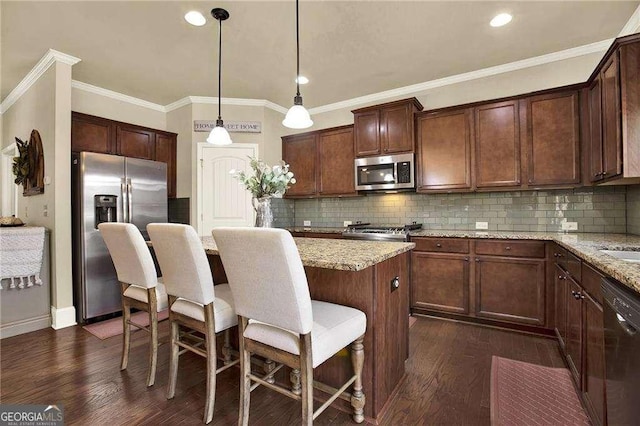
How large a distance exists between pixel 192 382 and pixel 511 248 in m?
2.83

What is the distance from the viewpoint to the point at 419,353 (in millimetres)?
2463

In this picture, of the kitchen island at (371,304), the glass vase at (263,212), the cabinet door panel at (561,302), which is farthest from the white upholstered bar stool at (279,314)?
the cabinet door panel at (561,302)

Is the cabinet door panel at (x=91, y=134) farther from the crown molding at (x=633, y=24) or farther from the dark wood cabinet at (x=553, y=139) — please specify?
the crown molding at (x=633, y=24)

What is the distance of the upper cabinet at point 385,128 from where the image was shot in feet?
11.7

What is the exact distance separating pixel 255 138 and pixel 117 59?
1750 millimetres

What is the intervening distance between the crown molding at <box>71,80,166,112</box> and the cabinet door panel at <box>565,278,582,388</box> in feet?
16.8

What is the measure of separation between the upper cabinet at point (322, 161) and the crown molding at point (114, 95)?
1.92 m

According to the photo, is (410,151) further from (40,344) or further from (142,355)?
(40,344)

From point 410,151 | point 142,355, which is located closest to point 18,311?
point 142,355

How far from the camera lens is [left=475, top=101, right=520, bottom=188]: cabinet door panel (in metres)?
3.11

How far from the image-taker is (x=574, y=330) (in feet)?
6.32

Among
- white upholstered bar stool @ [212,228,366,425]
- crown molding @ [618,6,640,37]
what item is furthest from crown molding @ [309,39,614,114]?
white upholstered bar stool @ [212,228,366,425]

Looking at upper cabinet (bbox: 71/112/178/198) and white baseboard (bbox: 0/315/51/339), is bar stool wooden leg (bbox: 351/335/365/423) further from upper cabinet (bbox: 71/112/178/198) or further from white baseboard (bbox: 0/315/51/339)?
upper cabinet (bbox: 71/112/178/198)

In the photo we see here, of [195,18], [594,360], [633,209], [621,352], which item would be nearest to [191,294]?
[621,352]
